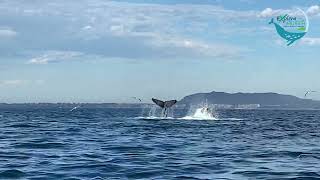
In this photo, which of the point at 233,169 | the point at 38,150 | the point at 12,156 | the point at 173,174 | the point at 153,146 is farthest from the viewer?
the point at 153,146

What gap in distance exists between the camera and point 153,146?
42250mm

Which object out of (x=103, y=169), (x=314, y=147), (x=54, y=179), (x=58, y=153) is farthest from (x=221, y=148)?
(x=54, y=179)

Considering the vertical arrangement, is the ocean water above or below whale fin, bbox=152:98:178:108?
below

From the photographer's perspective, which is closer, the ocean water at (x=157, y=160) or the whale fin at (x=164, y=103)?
the ocean water at (x=157, y=160)

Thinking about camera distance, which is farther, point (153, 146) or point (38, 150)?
point (153, 146)

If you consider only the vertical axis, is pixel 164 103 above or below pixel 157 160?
above

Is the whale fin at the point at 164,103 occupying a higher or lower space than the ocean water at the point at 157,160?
higher

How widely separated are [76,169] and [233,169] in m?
8.14

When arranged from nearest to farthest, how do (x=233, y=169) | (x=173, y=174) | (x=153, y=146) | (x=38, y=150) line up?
(x=173, y=174) → (x=233, y=169) → (x=38, y=150) → (x=153, y=146)

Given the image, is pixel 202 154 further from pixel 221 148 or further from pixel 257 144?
pixel 257 144

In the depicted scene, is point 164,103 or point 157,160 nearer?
point 157,160

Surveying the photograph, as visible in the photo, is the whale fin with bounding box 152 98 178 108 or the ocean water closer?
the ocean water

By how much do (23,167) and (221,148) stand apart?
16.9 meters

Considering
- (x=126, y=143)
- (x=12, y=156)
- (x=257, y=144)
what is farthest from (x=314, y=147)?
(x=12, y=156)
